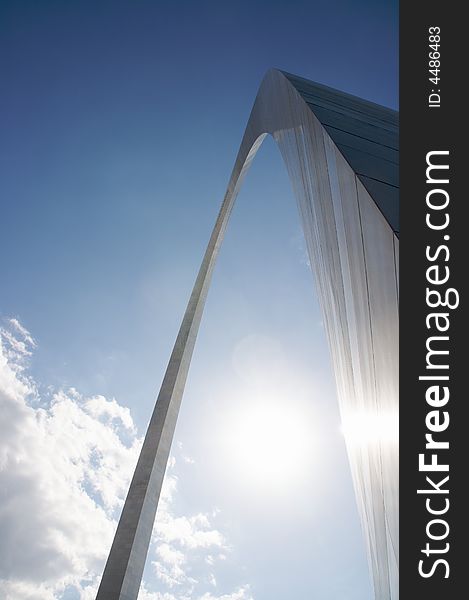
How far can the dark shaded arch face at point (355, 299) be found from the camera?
495cm

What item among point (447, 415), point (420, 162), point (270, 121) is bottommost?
point (447, 415)

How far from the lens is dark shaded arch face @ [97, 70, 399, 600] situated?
495 cm

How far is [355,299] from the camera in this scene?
6.68 m

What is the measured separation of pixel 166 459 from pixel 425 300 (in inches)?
407

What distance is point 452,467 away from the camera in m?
3.26

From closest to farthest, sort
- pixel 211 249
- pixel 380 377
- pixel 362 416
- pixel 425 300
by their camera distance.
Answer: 1. pixel 425 300
2. pixel 380 377
3. pixel 362 416
4. pixel 211 249

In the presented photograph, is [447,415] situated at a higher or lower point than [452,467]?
higher

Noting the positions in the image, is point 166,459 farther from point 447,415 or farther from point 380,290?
point 447,415

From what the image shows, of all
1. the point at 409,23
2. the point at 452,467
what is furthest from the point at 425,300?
the point at 409,23

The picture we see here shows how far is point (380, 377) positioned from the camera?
5.46 meters

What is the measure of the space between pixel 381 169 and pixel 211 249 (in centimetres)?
2012

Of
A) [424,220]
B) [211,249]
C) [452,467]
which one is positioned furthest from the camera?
[211,249]

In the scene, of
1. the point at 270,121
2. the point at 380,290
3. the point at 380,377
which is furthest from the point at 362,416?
the point at 270,121

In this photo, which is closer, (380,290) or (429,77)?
(429,77)
